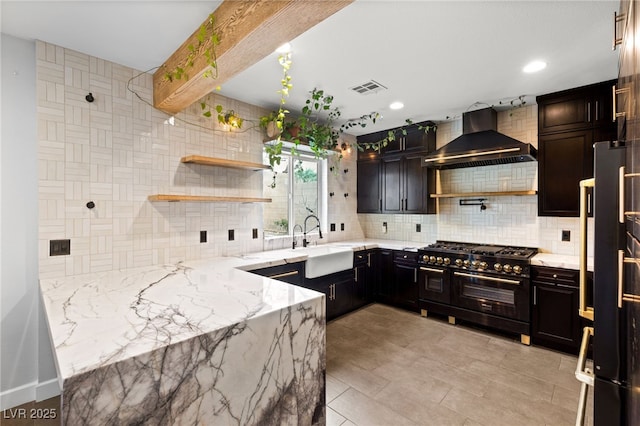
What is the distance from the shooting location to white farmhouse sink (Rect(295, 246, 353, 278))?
3.23m

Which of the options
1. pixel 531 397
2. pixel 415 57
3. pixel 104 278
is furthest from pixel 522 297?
pixel 104 278

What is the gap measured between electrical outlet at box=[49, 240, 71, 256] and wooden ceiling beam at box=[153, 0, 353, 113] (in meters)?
1.36


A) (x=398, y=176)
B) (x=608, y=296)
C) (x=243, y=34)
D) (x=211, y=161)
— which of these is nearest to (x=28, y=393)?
(x=211, y=161)

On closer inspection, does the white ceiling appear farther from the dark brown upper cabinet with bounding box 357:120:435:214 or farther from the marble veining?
the marble veining

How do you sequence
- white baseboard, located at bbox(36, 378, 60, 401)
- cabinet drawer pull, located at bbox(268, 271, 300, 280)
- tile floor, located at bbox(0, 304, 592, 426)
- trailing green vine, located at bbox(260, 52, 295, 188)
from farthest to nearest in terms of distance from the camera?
cabinet drawer pull, located at bbox(268, 271, 300, 280), trailing green vine, located at bbox(260, 52, 295, 188), white baseboard, located at bbox(36, 378, 60, 401), tile floor, located at bbox(0, 304, 592, 426)

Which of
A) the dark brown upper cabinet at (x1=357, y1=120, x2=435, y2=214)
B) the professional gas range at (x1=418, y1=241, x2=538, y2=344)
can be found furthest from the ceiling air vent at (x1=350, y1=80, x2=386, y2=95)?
the professional gas range at (x1=418, y1=241, x2=538, y2=344)

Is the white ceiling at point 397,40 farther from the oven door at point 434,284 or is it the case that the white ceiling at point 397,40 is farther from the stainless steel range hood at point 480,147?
the oven door at point 434,284

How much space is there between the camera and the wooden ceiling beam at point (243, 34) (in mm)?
1411

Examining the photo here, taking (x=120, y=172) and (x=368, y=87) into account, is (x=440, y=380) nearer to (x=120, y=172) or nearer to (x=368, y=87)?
(x=368, y=87)

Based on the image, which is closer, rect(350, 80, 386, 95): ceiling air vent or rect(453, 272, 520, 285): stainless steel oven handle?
rect(350, 80, 386, 95): ceiling air vent

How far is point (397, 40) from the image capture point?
2.10 metres

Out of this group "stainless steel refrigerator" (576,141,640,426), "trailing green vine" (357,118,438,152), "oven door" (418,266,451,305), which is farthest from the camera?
"trailing green vine" (357,118,438,152)

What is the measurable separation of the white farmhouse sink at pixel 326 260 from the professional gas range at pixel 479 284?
95 cm

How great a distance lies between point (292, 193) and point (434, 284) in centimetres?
216
